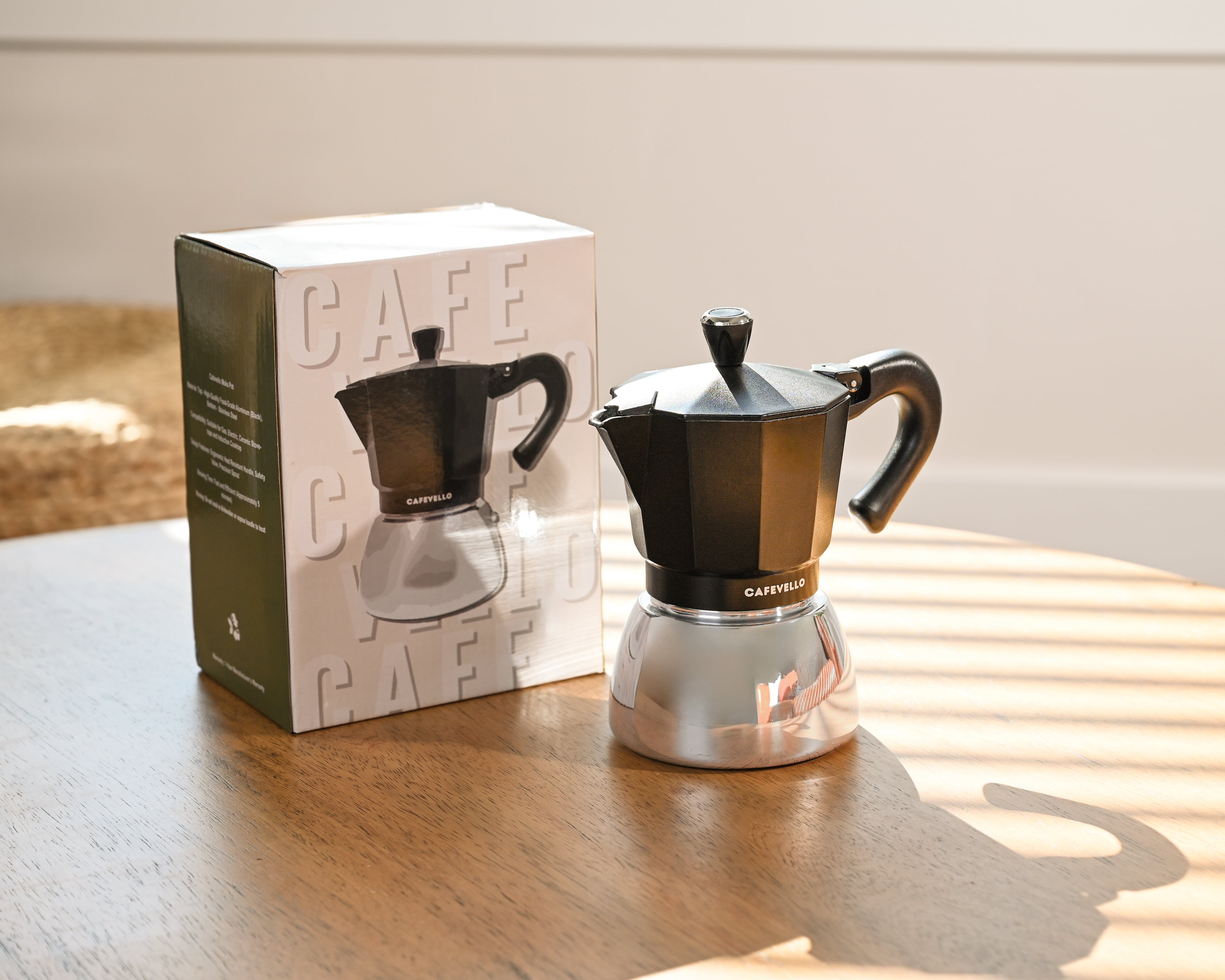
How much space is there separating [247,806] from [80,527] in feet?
4.45

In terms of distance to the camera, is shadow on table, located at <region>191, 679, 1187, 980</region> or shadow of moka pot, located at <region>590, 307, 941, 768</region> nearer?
shadow on table, located at <region>191, 679, 1187, 980</region>

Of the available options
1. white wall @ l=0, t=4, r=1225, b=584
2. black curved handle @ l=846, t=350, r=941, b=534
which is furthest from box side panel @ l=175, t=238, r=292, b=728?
white wall @ l=0, t=4, r=1225, b=584

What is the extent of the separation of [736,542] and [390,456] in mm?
202

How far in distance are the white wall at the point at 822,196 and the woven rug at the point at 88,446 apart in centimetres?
53

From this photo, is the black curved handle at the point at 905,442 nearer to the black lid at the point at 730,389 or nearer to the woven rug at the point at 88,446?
the black lid at the point at 730,389

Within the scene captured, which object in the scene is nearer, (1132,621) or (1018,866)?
(1018,866)

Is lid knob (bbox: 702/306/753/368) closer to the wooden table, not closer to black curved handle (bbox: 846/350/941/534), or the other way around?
black curved handle (bbox: 846/350/941/534)

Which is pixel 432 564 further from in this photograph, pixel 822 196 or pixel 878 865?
pixel 822 196

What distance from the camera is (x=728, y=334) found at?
68 cm

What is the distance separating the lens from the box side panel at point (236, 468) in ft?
2.36

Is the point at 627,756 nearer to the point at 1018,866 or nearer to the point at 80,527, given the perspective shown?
the point at 1018,866

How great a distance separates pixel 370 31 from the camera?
2.50 metres

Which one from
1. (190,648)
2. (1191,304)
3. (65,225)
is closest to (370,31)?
(65,225)

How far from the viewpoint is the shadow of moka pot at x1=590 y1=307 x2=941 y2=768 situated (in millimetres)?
673
